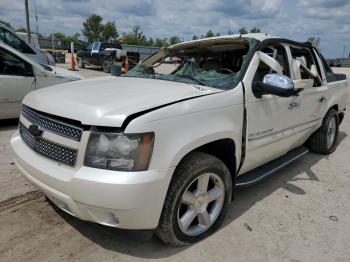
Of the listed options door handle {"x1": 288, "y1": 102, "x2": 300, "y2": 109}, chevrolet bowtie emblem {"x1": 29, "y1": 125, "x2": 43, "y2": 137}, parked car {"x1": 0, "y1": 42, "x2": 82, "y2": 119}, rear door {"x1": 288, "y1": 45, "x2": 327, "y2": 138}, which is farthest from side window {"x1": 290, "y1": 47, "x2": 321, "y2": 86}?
parked car {"x1": 0, "y1": 42, "x2": 82, "y2": 119}

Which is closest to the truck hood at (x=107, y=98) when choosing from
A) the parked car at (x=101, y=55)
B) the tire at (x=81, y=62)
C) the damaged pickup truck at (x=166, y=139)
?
the damaged pickup truck at (x=166, y=139)

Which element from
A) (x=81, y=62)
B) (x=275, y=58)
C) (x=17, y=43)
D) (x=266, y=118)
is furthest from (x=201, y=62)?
(x=81, y=62)

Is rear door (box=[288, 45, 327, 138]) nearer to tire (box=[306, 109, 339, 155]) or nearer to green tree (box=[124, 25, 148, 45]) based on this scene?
tire (box=[306, 109, 339, 155])

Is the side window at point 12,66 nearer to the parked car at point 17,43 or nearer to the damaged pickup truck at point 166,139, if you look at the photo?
the parked car at point 17,43

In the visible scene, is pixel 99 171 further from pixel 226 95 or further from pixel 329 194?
pixel 329 194

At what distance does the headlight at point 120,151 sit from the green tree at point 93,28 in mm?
97945

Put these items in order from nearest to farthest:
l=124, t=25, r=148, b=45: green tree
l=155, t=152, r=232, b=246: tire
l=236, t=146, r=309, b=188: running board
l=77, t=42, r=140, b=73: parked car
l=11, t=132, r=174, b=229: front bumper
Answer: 1. l=11, t=132, r=174, b=229: front bumper
2. l=155, t=152, r=232, b=246: tire
3. l=236, t=146, r=309, b=188: running board
4. l=77, t=42, r=140, b=73: parked car
5. l=124, t=25, r=148, b=45: green tree

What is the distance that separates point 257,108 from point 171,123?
1168 millimetres

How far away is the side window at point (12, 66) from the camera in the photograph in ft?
20.0

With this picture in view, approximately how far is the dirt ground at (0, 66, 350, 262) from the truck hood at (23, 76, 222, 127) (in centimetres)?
90

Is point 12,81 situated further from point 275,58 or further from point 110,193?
point 110,193

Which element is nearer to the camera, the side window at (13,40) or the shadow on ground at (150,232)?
the shadow on ground at (150,232)

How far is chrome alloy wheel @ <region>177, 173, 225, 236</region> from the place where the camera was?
2.74m

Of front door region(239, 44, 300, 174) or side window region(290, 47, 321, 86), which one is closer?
front door region(239, 44, 300, 174)
